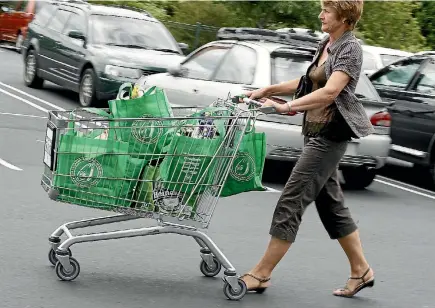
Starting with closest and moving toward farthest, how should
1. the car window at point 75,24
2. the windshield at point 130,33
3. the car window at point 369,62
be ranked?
the windshield at point 130,33, the car window at point 75,24, the car window at point 369,62

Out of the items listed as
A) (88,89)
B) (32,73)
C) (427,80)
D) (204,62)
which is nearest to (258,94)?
(204,62)

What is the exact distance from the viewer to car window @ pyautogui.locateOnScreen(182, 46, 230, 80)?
12531 mm

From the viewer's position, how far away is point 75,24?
1794cm

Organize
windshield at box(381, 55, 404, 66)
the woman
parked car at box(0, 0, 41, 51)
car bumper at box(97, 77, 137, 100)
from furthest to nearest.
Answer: parked car at box(0, 0, 41, 51)
windshield at box(381, 55, 404, 66)
car bumper at box(97, 77, 137, 100)
the woman

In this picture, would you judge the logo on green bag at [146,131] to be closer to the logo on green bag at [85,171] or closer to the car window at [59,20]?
the logo on green bag at [85,171]

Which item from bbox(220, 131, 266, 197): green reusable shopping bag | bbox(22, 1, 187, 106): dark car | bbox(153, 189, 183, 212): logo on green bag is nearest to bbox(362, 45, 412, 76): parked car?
bbox(22, 1, 187, 106): dark car

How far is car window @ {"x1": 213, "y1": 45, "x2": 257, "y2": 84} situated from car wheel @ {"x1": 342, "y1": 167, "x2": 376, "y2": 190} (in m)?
1.71

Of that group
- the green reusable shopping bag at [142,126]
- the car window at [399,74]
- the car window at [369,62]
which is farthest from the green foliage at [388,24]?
the green reusable shopping bag at [142,126]

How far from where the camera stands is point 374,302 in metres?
6.78

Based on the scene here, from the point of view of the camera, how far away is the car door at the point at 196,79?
12305mm

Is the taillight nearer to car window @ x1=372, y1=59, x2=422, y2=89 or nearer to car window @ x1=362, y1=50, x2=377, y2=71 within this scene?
car window @ x1=372, y1=59, x2=422, y2=89

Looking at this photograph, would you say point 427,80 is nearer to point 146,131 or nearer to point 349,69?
point 349,69

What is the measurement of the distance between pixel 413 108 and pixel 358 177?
1346 millimetres

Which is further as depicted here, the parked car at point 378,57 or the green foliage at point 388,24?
the green foliage at point 388,24
